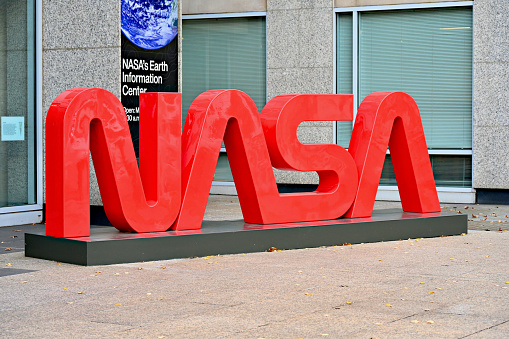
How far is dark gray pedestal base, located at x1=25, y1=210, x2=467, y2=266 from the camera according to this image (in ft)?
30.0

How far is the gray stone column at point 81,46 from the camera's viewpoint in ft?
42.2

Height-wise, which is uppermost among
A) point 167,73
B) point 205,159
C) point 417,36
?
point 417,36

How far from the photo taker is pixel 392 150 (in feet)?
40.3

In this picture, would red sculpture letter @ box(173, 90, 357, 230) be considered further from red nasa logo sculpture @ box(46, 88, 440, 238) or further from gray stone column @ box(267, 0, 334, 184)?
gray stone column @ box(267, 0, 334, 184)

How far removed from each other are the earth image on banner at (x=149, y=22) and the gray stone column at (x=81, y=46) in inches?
6.9

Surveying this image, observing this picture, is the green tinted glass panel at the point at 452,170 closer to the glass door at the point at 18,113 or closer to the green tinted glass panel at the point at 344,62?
the green tinted glass panel at the point at 344,62

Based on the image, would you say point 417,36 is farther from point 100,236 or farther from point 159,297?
point 159,297

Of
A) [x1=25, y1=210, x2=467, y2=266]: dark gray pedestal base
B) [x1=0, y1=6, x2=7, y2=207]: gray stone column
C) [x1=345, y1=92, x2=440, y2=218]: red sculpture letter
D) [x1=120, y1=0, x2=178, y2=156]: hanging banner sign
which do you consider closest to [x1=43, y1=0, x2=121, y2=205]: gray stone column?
[x1=120, y1=0, x2=178, y2=156]: hanging banner sign

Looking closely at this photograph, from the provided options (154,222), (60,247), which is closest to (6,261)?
(60,247)

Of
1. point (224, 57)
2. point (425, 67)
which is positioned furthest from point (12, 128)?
point (425, 67)

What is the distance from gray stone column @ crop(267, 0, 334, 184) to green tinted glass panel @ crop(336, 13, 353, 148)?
27 cm

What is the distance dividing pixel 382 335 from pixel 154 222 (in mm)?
4397

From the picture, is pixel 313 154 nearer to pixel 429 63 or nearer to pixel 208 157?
pixel 208 157

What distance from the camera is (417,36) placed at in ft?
59.4
